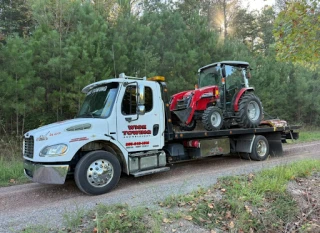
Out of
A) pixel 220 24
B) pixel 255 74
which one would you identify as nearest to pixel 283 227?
pixel 255 74

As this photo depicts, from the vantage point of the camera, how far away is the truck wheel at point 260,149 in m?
8.70

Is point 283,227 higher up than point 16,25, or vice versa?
point 16,25

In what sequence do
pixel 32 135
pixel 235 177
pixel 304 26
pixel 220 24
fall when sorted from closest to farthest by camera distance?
1. pixel 32 135
2. pixel 235 177
3. pixel 304 26
4. pixel 220 24

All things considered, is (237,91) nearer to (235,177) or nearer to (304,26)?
(304,26)

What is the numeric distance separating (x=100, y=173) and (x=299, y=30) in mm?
5946

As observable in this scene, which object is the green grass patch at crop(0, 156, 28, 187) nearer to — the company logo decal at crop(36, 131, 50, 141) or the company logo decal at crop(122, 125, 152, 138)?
the company logo decal at crop(36, 131, 50, 141)

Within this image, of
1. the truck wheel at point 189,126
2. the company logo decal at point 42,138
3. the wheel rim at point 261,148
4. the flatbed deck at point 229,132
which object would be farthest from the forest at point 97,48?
the company logo decal at point 42,138

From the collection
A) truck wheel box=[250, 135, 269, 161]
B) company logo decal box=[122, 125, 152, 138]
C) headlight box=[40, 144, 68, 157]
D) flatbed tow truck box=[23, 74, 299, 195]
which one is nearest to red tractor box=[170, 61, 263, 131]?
truck wheel box=[250, 135, 269, 161]

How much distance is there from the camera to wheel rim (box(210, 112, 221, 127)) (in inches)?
310

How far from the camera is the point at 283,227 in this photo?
4473 mm

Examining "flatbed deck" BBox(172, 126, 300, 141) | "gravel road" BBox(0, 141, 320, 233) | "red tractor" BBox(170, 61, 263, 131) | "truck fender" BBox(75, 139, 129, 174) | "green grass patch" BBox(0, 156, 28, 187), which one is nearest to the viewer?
"gravel road" BBox(0, 141, 320, 233)

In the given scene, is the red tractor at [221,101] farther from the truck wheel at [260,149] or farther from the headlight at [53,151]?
the headlight at [53,151]

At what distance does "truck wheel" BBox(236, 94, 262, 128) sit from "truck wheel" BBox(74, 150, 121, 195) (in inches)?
176

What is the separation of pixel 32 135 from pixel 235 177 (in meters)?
4.22
